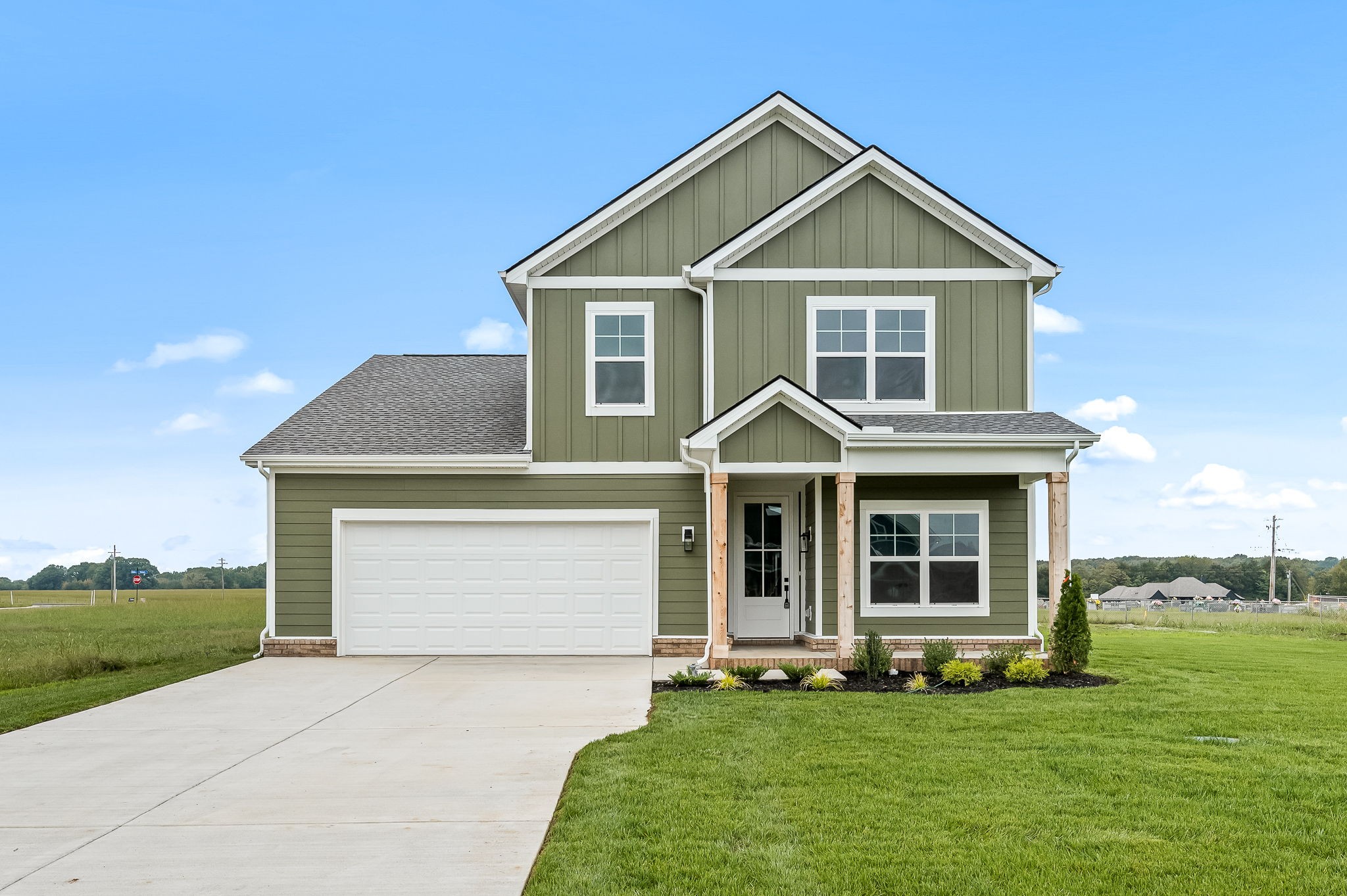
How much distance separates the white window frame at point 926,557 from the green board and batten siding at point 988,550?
42 mm

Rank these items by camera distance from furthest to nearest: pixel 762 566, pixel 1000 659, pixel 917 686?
1. pixel 762 566
2. pixel 1000 659
3. pixel 917 686

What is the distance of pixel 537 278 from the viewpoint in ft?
50.2

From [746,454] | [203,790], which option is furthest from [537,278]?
[203,790]

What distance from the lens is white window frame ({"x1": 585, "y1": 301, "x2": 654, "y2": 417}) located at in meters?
15.2

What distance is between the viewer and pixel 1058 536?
513 inches

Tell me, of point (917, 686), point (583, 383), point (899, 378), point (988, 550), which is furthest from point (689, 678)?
point (899, 378)

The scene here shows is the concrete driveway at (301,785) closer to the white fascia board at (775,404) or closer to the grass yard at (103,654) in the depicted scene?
the grass yard at (103,654)

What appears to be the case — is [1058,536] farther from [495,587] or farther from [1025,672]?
[495,587]

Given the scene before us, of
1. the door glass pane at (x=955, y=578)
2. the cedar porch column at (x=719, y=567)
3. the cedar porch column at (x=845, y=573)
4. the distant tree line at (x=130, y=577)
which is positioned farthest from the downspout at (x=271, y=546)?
the distant tree line at (x=130, y=577)

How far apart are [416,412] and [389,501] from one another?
2.14 meters

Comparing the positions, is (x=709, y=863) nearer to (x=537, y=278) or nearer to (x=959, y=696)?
(x=959, y=696)

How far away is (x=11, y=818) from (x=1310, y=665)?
1556 centimetres

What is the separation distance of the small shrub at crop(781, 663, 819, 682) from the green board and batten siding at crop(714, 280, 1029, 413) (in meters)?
4.46

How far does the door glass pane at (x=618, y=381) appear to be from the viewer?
601 inches
